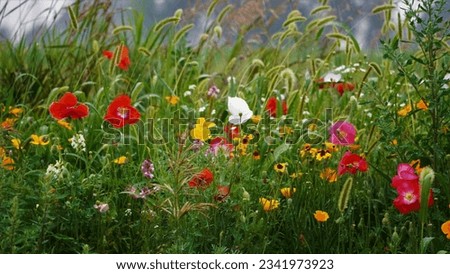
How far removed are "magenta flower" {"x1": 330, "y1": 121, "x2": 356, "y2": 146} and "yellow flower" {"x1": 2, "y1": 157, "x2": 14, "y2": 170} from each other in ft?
3.81

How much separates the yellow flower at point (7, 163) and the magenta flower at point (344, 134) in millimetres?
1162

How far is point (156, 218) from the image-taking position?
275 cm

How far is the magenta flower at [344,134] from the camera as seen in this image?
9.51ft

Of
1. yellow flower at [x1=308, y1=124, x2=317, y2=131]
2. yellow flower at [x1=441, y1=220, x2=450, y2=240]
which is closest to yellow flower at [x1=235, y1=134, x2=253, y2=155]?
yellow flower at [x1=308, y1=124, x2=317, y2=131]

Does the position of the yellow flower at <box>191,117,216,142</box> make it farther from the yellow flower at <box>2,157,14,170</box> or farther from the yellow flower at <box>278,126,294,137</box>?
the yellow flower at <box>2,157,14,170</box>

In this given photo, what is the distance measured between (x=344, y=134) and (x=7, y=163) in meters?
1.23

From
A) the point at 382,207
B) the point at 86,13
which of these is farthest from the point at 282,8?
the point at 382,207

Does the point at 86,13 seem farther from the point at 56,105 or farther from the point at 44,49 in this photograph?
the point at 56,105

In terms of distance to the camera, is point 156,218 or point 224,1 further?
point 224,1

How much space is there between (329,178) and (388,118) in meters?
0.30

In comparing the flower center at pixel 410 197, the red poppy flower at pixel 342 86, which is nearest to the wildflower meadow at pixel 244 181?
the flower center at pixel 410 197

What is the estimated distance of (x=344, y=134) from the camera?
2916 mm

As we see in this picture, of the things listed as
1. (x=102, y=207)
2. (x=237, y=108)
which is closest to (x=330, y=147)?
(x=237, y=108)

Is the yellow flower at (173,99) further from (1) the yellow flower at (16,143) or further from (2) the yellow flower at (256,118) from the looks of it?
(1) the yellow flower at (16,143)
